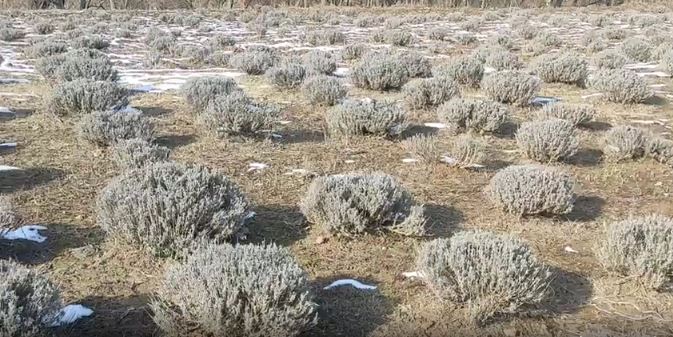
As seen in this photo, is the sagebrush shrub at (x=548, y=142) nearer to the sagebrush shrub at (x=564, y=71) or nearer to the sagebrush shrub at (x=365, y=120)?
the sagebrush shrub at (x=365, y=120)

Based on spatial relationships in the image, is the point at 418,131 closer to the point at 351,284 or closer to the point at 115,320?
the point at 351,284

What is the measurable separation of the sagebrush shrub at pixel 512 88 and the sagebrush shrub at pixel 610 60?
13.6 feet

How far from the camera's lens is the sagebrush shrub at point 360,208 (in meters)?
4.82

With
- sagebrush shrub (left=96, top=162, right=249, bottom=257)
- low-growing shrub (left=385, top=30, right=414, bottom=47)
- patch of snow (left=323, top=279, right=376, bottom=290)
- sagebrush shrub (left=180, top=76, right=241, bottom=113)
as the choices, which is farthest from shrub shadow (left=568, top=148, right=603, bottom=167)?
low-growing shrub (left=385, top=30, right=414, bottom=47)

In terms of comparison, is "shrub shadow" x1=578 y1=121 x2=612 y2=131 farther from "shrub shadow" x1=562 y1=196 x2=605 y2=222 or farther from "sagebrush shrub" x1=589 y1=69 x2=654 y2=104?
"shrub shadow" x1=562 y1=196 x2=605 y2=222

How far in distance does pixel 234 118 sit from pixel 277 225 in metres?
2.80

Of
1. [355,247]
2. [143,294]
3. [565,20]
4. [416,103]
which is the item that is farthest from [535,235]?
[565,20]

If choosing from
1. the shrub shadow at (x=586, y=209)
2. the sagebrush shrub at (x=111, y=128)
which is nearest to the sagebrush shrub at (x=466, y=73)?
the shrub shadow at (x=586, y=209)

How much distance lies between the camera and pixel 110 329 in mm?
3486

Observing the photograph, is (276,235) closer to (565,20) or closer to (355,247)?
(355,247)

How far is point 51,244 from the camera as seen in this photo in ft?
14.9

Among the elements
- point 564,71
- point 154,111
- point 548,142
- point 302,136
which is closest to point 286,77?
point 154,111

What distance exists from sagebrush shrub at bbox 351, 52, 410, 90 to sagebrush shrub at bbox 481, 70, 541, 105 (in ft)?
5.53

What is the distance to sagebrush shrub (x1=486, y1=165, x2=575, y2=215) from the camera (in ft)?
17.4
